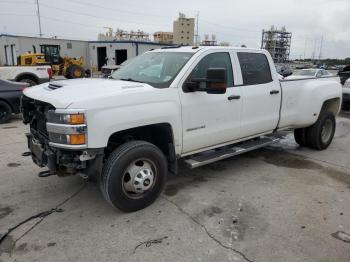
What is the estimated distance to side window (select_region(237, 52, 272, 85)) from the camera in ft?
16.2

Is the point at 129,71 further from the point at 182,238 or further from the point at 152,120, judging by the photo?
the point at 182,238

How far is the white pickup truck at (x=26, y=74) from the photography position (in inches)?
569

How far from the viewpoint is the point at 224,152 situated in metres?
4.80

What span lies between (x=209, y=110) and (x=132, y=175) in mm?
1364

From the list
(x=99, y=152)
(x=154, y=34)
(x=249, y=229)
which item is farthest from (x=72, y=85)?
(x=154, y=34)

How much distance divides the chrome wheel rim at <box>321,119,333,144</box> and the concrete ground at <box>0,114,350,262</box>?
1.15 meters

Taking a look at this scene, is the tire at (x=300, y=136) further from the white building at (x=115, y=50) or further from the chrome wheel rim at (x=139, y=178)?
the white building at (x=115, y=50)

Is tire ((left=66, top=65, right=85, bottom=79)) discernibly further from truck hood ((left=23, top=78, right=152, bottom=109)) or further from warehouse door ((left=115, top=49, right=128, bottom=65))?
truck hood ((left=23, top=78, right=152, bottom=109))

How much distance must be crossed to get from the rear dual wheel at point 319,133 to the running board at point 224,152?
1213mm

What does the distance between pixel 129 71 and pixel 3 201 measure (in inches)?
93.7

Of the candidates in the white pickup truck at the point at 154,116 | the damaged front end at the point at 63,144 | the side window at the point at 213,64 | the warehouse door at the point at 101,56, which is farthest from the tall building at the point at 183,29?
the damaged front end at the point at 63,144

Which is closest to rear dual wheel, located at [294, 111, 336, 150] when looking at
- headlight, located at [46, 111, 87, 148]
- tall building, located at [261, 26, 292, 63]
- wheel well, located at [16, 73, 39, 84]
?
headlight, located at [46, 111, 87, 148]

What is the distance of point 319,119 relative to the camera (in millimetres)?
6316

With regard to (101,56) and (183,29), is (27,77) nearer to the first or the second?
(101,56)
